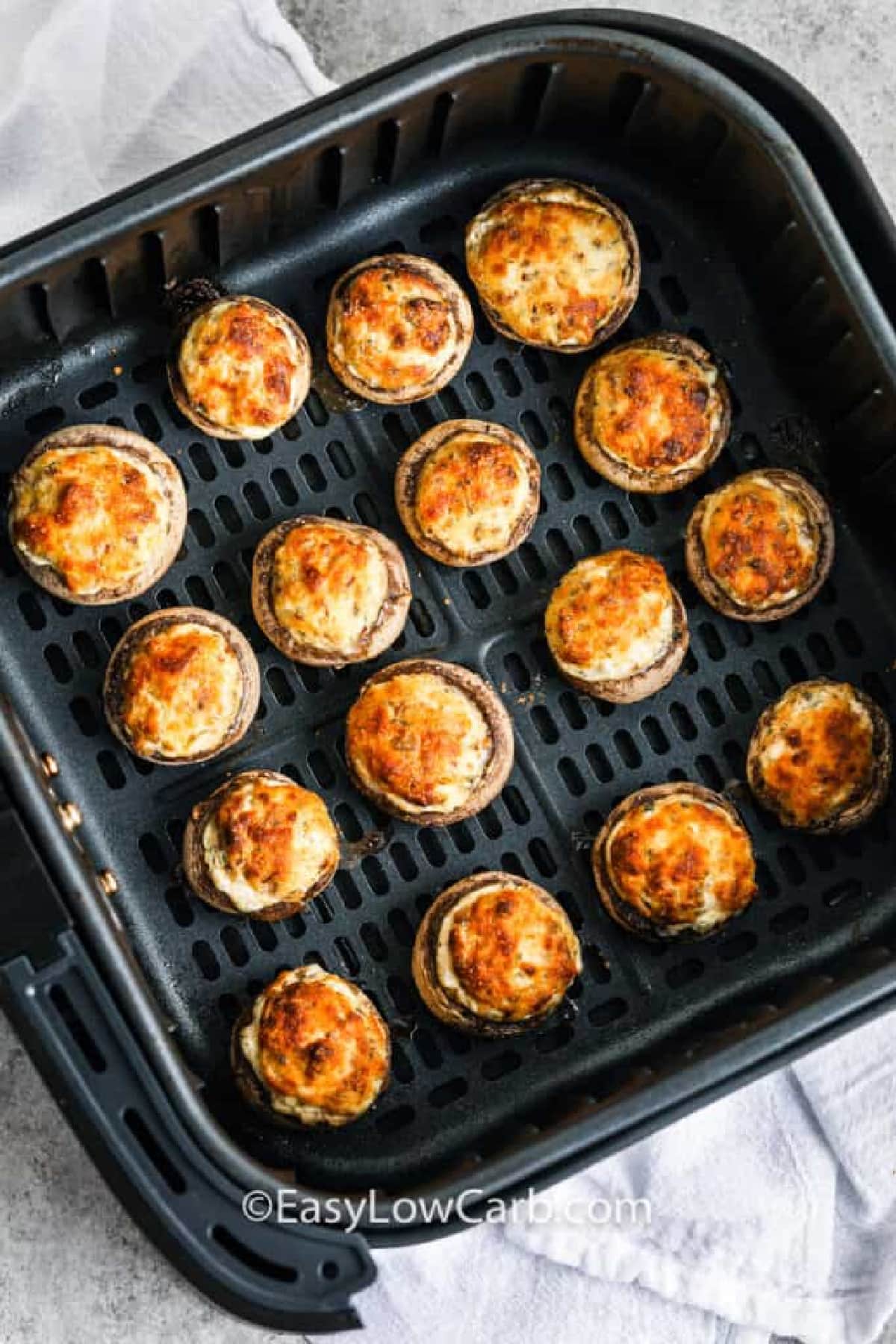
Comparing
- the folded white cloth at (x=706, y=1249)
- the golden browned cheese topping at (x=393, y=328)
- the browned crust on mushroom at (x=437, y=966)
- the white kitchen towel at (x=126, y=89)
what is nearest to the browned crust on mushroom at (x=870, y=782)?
the browned crust on mushroom at (x=437, y=966)

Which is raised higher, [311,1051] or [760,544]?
[760,544]

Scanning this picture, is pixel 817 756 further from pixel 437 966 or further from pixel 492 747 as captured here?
pixel 437 966

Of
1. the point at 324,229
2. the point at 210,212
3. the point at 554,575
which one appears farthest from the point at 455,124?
the point at 554,575

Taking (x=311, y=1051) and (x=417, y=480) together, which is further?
(x=417, y=480)

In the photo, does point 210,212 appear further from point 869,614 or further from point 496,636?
point 869,614

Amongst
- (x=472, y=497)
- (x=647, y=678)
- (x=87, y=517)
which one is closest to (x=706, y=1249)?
(x=647, y=678)

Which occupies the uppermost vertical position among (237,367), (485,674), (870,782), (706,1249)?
(237,367)
